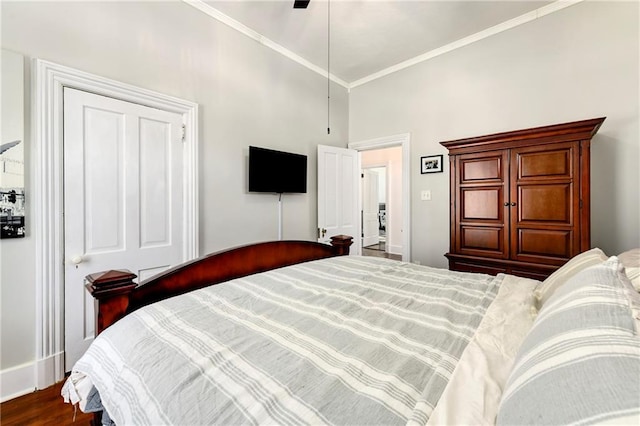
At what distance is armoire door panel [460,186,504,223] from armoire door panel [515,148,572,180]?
0.77 ft

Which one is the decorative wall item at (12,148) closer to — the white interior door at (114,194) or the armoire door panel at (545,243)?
the white interior door at (114,194)

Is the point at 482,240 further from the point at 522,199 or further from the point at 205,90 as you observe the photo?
the point at 205,90

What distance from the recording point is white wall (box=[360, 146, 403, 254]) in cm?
619

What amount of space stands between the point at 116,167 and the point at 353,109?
10.2 feet

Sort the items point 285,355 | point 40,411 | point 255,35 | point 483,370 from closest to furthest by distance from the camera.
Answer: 1. point 483,370
2. point 285,355
3. point 40,411
4. point 255,35

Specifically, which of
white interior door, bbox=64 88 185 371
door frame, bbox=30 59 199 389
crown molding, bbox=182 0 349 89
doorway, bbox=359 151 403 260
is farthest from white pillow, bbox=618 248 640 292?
doorway, bbox=359 151 403 260

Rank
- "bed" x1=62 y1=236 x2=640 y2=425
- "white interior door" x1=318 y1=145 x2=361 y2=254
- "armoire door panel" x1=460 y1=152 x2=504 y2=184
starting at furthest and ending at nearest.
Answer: "white interior door" x1=318 y1=145 x2=361 y2=254 → "armoire door panel" x1=460 y1=152 x2=504 y2=184 → "bed" x1=62 y1=236 x2=640 y2=425

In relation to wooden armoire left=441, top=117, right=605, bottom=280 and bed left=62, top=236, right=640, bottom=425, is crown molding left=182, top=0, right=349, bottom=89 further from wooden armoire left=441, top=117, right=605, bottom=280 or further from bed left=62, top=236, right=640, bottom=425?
bed left=62, top=236, right=640, bottom=425

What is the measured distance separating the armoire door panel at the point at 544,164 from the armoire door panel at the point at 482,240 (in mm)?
517

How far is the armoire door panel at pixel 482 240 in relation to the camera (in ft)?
7.98

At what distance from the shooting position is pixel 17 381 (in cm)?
171

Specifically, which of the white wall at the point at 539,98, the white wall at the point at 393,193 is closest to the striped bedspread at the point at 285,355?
the white wall at the point at 539,98

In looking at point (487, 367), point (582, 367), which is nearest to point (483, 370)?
point (487, 367)

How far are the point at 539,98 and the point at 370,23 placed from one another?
5.87 ft
